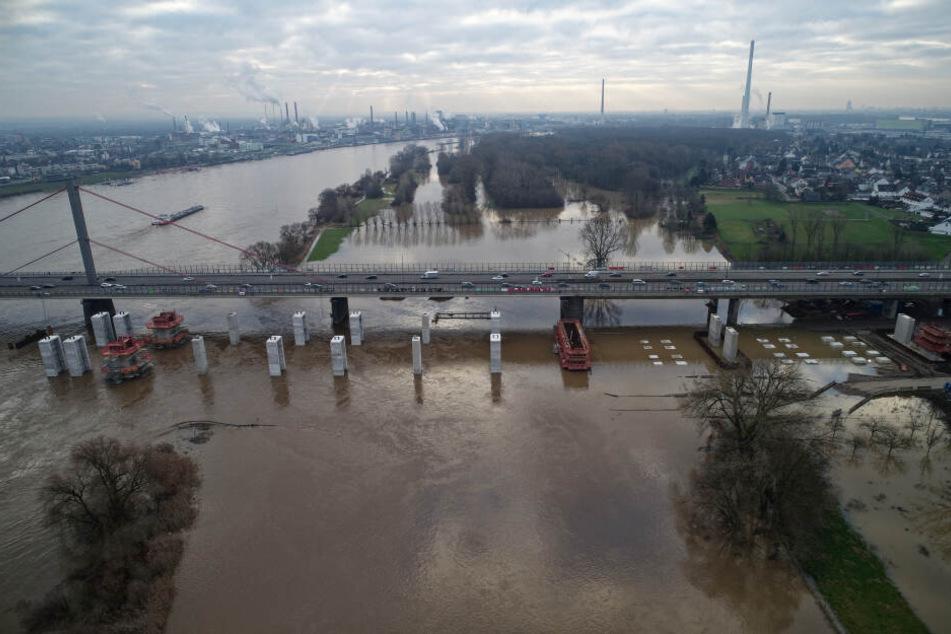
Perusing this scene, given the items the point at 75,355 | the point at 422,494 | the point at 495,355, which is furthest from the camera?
the point at 75,355

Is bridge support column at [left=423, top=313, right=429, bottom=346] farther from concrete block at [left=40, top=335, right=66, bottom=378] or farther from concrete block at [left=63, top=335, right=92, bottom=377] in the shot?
concrete block at [left=40, top=335, right=66, bottom=378]

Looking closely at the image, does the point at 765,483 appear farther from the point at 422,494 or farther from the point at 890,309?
the point at 890,309

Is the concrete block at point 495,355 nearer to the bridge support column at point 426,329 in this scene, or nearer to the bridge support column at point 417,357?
the bridge support column at point 417,357

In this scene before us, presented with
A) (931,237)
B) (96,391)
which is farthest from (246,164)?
(931,237)

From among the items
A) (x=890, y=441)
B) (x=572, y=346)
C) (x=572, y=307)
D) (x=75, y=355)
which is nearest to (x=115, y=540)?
(x=75, y=355)

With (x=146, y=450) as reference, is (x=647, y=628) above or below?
below

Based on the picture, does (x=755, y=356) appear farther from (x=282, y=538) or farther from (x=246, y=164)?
(x=246, y=164)

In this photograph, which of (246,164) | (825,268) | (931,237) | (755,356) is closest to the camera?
(755,356)
